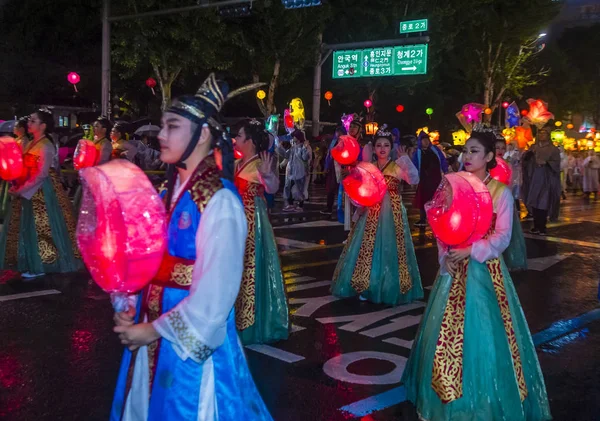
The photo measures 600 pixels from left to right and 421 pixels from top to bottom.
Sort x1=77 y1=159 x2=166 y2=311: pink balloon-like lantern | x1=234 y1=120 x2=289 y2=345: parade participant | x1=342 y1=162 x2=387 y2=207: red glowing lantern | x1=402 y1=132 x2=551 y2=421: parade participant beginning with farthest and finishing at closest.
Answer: x1=342 y1=162 x2=387 y2=207: red glowing lantern, x1=234 y1=120 x2=289 y2=345: parade participant, x1=402 y1=132 x2=551 y2=421: parade participant, x1=77 y1=159 x2=166 y2=311: pink balloon-like lantern

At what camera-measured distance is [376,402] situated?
459cm

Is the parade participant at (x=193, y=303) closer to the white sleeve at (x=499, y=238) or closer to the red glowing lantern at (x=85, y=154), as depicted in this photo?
the white sleeve at (x=499, y=238)

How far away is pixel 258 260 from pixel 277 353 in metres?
0.81

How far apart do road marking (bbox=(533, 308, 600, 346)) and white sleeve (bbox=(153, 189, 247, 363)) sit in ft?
14.6

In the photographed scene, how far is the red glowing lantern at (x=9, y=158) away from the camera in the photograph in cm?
714

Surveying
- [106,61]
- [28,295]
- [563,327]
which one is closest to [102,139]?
[28,295]

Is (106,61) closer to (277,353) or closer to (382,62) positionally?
(382,62)

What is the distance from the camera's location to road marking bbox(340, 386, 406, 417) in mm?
4422

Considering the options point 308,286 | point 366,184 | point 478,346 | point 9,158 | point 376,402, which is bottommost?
point 376,402

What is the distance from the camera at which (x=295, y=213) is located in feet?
51.2

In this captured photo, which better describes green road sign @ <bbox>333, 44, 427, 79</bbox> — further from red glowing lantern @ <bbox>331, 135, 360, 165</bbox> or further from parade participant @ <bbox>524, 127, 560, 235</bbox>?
red glowing lantern @ <bbox>331, 135, 360, 165</bbox>

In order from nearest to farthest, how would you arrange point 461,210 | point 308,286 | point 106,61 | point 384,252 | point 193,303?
point 193,303
point 461,210
point 384,252
point 308,286
point 106,61

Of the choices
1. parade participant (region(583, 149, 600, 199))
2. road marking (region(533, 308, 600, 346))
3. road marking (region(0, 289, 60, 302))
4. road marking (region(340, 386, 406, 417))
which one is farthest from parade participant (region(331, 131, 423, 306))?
parade participant (region(583, 149, 600, 199))

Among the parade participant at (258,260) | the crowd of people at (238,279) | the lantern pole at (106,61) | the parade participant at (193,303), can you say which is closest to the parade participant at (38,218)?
the crowd of people at (238,279)
